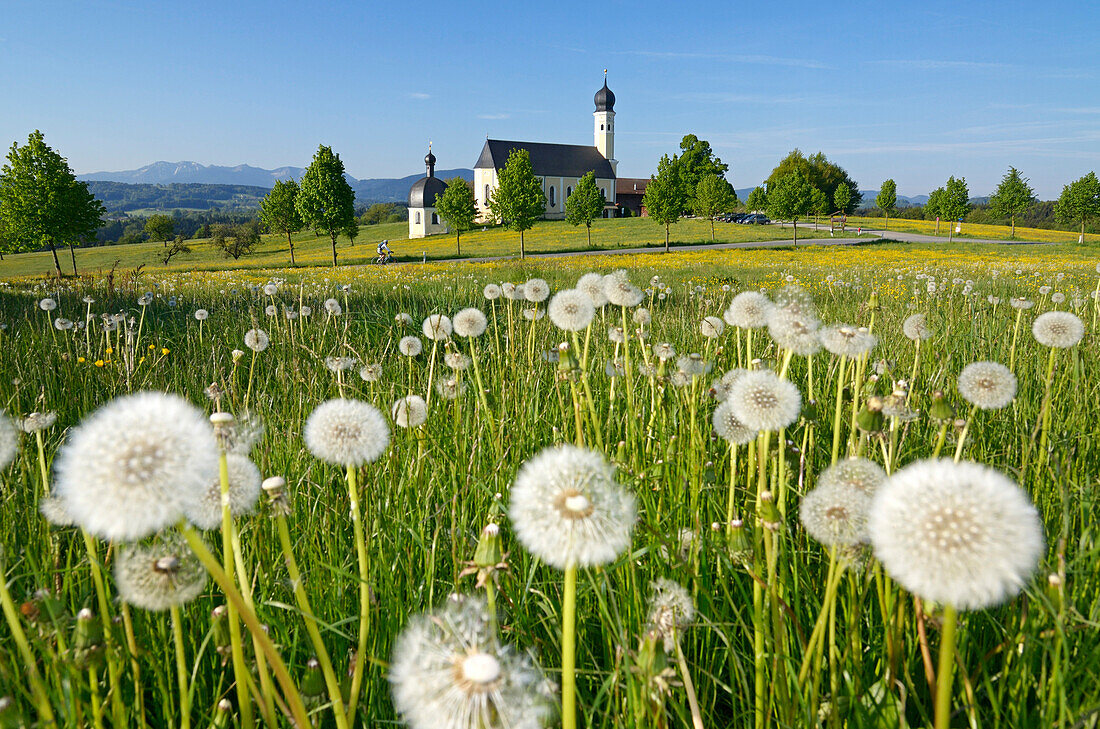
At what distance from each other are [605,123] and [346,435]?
108 m

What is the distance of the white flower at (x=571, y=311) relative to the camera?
2.54 m

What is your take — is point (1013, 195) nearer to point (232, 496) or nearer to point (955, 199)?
point (955, 199)

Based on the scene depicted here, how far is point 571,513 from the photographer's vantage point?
98 centimetres

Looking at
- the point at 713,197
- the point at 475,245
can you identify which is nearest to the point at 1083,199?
the point at 713,197

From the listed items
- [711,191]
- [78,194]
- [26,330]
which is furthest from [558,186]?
[26,330]

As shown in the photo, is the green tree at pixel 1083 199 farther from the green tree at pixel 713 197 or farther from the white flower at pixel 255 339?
the white flower at pixel 255 339

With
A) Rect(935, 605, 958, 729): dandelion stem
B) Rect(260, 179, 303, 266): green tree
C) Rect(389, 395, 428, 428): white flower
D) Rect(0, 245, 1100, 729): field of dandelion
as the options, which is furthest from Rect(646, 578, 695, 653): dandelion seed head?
Rect(260, 179, 303, 266): green tree

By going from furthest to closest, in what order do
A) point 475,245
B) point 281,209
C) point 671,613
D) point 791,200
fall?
point 475,245, point 791,200, point 281,209, point 671,613

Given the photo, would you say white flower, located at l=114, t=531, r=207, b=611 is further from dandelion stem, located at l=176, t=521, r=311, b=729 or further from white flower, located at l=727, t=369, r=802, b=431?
white flower, located at l=727, t=369, r=802, b=431

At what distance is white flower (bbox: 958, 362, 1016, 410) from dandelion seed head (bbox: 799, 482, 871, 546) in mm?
957

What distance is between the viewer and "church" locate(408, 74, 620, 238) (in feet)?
280

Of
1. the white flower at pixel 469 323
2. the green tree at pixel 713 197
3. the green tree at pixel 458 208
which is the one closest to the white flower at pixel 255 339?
the white flower at pixel 469 323

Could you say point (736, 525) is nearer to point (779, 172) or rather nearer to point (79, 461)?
point (79, 461)

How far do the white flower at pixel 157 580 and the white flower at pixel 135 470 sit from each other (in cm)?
23
